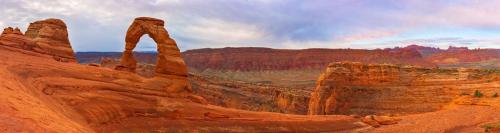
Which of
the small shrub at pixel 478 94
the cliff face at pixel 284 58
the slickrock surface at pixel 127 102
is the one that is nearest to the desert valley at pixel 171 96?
the slickrock surface at pixel 127 102

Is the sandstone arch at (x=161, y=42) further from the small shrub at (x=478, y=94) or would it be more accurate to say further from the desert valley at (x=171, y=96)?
the small shrub at (x=478, y=94)

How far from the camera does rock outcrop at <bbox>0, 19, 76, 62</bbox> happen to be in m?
25.8

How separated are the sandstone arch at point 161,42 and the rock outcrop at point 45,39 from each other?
209 inches

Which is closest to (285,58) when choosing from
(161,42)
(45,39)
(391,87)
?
(391,87)

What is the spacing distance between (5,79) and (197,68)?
506 ft

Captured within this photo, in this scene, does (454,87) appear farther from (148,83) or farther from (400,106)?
(148,83)

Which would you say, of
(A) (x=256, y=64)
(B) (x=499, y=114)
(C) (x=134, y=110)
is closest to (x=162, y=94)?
(C) (x=134, y=110)

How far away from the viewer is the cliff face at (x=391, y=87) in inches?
1704

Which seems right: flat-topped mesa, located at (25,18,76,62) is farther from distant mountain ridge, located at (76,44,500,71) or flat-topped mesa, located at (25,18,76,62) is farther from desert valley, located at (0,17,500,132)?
distant mountain ridge, located at (76,44,500,71)

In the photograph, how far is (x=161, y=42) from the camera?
24.9 meters

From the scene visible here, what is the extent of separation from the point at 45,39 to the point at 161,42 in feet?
34.4

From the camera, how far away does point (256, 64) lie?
16325 cm

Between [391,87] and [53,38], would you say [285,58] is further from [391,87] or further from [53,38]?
[53,38]

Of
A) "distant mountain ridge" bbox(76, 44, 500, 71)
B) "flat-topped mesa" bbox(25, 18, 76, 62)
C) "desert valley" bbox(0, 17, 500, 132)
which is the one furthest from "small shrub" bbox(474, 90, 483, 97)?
"distant mountain ridge" bbox(76, 44, 500, 71)
